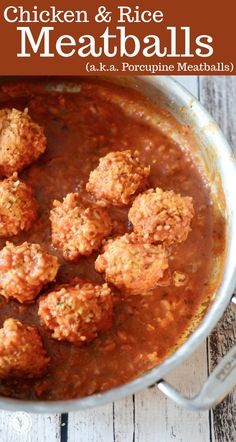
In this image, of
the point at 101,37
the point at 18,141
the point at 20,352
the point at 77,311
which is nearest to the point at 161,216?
the point at 77,311

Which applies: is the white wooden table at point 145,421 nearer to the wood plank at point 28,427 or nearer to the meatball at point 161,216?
the wood plank at point 28,427

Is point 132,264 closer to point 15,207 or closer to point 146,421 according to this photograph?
point 15,207

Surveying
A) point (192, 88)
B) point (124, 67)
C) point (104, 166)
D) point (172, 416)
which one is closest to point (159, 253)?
point (104, 166)

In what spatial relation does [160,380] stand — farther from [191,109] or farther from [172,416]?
[191,109]

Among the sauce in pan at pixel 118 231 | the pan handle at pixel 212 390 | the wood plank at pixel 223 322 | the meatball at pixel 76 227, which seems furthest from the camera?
the wood plank at pixel 223 322

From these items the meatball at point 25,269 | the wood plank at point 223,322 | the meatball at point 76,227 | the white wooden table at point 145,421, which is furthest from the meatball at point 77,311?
the wood plank at point 223,322

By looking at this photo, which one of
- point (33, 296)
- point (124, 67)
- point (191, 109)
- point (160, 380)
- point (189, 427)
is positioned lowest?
point (189, 427)
